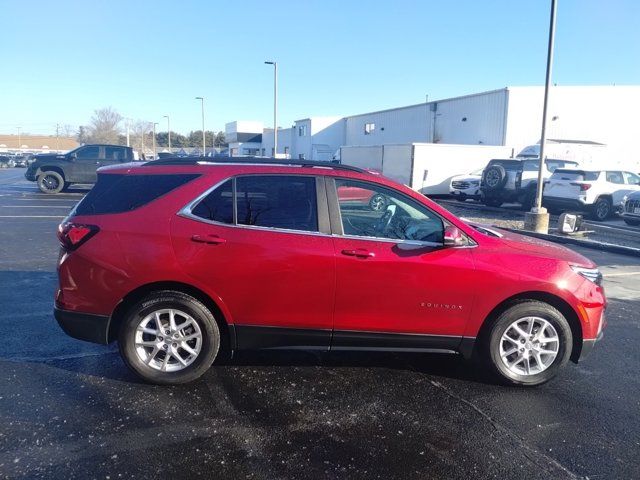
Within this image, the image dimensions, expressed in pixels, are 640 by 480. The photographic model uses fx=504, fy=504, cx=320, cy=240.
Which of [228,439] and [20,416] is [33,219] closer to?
[20,416]

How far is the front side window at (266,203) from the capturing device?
3908 mm

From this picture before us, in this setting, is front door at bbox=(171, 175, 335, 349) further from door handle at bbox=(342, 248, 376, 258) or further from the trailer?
the trailer

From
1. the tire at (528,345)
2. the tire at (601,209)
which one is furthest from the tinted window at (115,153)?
the tire at (528,345)

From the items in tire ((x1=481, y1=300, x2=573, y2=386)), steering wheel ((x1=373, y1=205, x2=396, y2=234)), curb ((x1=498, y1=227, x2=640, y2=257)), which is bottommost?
curb ((x1=498, y1=227, x2=640, y2=257))

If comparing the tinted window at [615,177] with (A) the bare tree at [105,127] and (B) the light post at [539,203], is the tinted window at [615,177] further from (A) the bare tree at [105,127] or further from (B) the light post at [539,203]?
(A) the bare tree at [105,127]

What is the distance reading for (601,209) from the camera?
16.2 metres

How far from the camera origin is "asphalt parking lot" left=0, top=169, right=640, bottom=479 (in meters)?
2.95

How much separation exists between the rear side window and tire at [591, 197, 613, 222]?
51.2 ft


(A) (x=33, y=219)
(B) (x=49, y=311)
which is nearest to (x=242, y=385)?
(B) (x=49, y=311)

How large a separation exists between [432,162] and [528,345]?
20.2m

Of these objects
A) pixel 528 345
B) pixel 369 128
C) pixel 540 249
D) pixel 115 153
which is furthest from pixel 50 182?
pixel 369 128

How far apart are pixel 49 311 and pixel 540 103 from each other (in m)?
29.8

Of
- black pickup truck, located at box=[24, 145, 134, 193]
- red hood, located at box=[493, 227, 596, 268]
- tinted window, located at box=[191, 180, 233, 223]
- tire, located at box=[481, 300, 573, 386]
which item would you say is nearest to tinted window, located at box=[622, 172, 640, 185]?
red hood, located at box=[493, 227, 596, 268]

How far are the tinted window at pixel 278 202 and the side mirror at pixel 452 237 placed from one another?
100 cm
